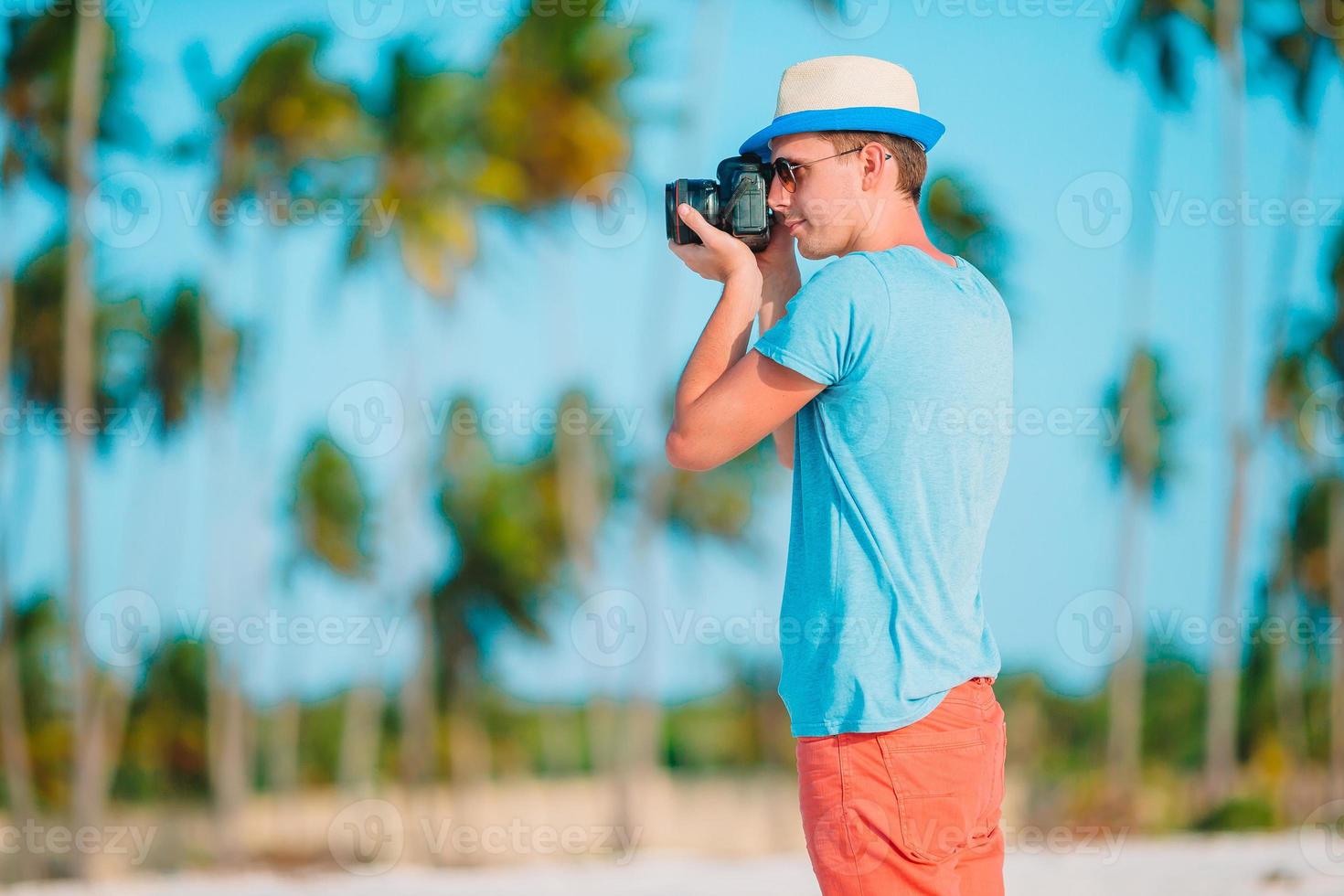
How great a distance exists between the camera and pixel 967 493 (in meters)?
2.07

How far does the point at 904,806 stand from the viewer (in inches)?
76.4

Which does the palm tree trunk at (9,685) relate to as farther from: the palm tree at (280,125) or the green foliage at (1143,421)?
the green foliage at (1143,421)

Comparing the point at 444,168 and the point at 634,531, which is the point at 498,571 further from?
the point at 444,168

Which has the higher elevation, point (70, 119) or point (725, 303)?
point (70, 119)

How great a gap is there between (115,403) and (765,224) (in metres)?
17.6

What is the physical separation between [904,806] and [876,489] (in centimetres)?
45

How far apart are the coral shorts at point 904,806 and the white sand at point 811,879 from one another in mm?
5681

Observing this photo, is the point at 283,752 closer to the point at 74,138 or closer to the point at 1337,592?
the point at 74,138

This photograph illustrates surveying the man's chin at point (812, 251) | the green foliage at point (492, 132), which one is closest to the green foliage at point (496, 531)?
the green foliage at point (492, 132)

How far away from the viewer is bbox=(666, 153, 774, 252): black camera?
221 centimetres

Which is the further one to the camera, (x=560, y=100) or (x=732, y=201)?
(x=560, y=100)

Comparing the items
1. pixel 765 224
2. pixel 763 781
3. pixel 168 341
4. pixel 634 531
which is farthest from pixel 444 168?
pixel 765 224

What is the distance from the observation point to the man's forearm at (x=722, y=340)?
6.77 feet

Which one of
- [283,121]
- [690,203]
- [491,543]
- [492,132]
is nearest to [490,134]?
[492,132]
